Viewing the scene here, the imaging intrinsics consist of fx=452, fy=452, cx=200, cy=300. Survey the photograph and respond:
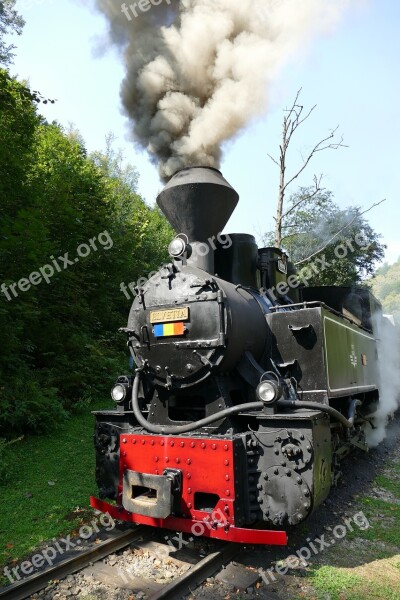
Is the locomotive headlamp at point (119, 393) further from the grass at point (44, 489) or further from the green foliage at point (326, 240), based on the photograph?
the green foliage at point (326, 240)

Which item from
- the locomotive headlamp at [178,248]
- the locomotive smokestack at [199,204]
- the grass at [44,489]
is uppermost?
the locomotive smokestack at [199,204]

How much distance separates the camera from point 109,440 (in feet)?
15.8

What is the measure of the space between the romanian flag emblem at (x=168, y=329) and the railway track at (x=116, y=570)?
6.40 feet

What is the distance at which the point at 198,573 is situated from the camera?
11.7 ft

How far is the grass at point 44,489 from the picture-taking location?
179 inches

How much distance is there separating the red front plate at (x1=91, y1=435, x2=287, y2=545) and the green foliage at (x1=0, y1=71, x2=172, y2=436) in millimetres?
3646

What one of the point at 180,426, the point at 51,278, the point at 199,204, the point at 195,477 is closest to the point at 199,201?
the point at 199,204

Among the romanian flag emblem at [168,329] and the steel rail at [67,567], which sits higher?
the romanian flag emblem at [168,329]

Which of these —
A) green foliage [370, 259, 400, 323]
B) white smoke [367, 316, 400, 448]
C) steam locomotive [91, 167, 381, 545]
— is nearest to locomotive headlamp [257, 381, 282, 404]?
steam locomotive [91, 167, 381, 545]

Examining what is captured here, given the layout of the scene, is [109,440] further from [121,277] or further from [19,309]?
[121,277]

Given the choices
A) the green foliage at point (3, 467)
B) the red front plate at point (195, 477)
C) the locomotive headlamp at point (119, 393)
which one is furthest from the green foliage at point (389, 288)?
the red front plate at point (195, 477)

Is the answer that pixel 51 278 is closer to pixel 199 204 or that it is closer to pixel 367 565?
pixel 199 204

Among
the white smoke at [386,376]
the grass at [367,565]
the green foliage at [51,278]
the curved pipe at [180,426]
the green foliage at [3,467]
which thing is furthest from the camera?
the white smoke at [386,376]

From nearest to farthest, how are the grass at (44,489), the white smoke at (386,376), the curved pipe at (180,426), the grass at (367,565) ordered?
1. the grass at (367,565)
2. the curved pipe at (180,426)
3. the grass at (44,489)
4. the white smoke at (386,376)
